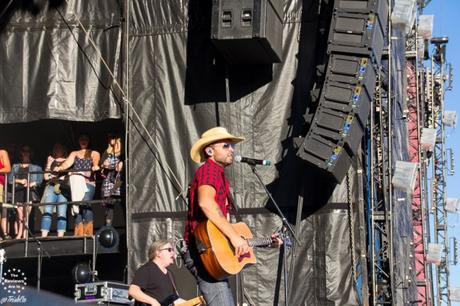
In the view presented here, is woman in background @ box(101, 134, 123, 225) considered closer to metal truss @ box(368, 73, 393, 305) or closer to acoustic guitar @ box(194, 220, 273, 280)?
metal truss @ box(368, 73, 393, 305)

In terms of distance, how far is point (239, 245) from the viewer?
588 cm

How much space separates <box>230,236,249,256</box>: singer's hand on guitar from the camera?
588 cm

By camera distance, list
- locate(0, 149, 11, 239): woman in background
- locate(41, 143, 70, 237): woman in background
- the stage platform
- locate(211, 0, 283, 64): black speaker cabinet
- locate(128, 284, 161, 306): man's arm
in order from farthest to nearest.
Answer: locate(0, 149, 11, 239): woman in background < locate(41, 143, 70, 237): woman in background < the stage platform < locate(211, 0, 283, 64): black speaker cabinet < locate(128, 284, 161, 306): man's arm

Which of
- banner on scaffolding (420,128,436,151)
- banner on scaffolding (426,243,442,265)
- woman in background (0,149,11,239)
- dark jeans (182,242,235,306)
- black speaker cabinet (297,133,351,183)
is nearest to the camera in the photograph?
dark jeans (182,242,235,306)

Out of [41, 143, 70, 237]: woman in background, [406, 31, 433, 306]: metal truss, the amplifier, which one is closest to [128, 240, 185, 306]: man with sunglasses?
the amplifier


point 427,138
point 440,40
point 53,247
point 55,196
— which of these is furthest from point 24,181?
point 440,40

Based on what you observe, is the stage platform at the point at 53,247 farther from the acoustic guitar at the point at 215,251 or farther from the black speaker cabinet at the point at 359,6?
the acoustic guitar at the point at 215,251

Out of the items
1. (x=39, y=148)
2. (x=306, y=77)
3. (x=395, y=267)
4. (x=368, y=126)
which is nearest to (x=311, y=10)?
(x=306, y=77)

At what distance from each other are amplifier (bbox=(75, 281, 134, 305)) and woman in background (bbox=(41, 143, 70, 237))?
240cm

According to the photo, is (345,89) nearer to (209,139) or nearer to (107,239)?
(107,239)

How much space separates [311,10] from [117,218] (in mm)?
4806

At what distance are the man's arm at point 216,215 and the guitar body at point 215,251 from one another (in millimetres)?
94

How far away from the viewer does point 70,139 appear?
14195 mm

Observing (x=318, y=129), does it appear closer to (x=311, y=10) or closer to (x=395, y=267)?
(x=311, y=10)
